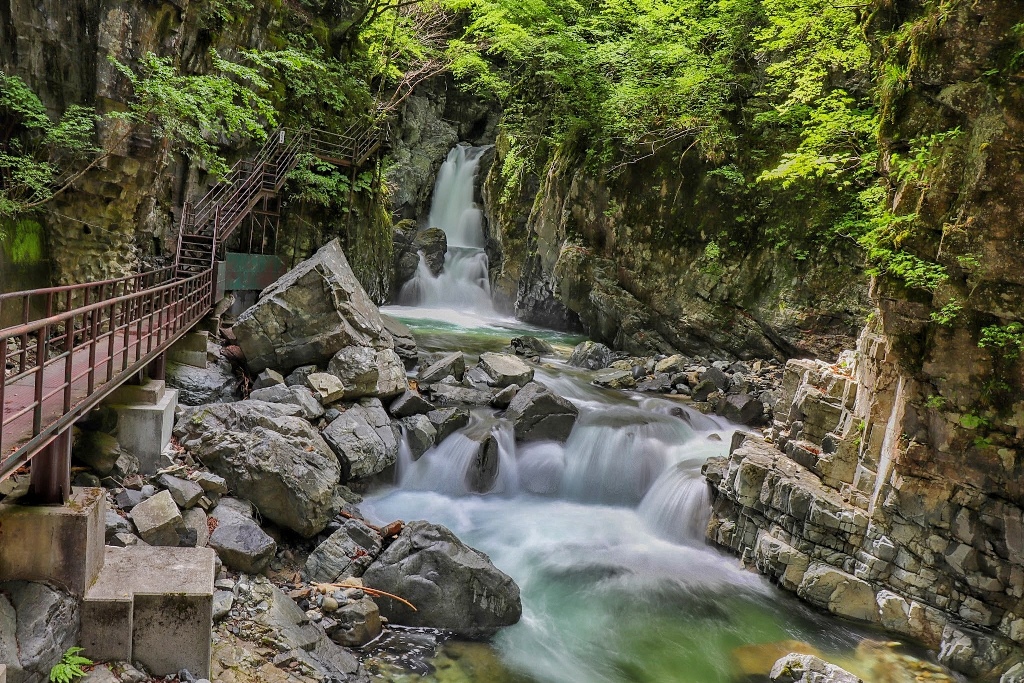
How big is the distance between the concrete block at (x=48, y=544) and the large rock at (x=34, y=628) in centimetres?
9

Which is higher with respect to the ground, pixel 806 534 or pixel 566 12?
pixel 566 12

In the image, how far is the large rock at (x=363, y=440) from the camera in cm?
972

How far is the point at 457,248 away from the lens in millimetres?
29094

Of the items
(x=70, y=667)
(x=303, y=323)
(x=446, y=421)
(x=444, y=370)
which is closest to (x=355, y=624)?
(x=70, y=667)

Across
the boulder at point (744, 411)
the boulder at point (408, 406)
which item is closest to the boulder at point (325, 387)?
the boulder at point (408, 406)

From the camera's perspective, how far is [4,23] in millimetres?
10289

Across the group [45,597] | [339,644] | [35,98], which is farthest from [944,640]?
[35,98]

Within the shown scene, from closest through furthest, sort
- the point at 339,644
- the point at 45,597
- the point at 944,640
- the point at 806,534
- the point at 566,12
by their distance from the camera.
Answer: the point at 45,597 → the point at 339,644 → the point at 944,640 → the point at 806,534 → the point at 566,12

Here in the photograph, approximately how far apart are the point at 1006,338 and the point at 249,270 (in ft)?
48.4

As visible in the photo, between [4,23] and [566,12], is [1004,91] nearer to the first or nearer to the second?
[4,23]

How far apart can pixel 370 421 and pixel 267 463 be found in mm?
2987

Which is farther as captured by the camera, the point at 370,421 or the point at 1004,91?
the point at 370,421

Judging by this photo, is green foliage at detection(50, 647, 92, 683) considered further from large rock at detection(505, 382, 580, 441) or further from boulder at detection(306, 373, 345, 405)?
large rock at detection(505, 382, 580, 441)

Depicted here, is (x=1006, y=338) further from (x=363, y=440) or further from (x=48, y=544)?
(x=48, y=544)
